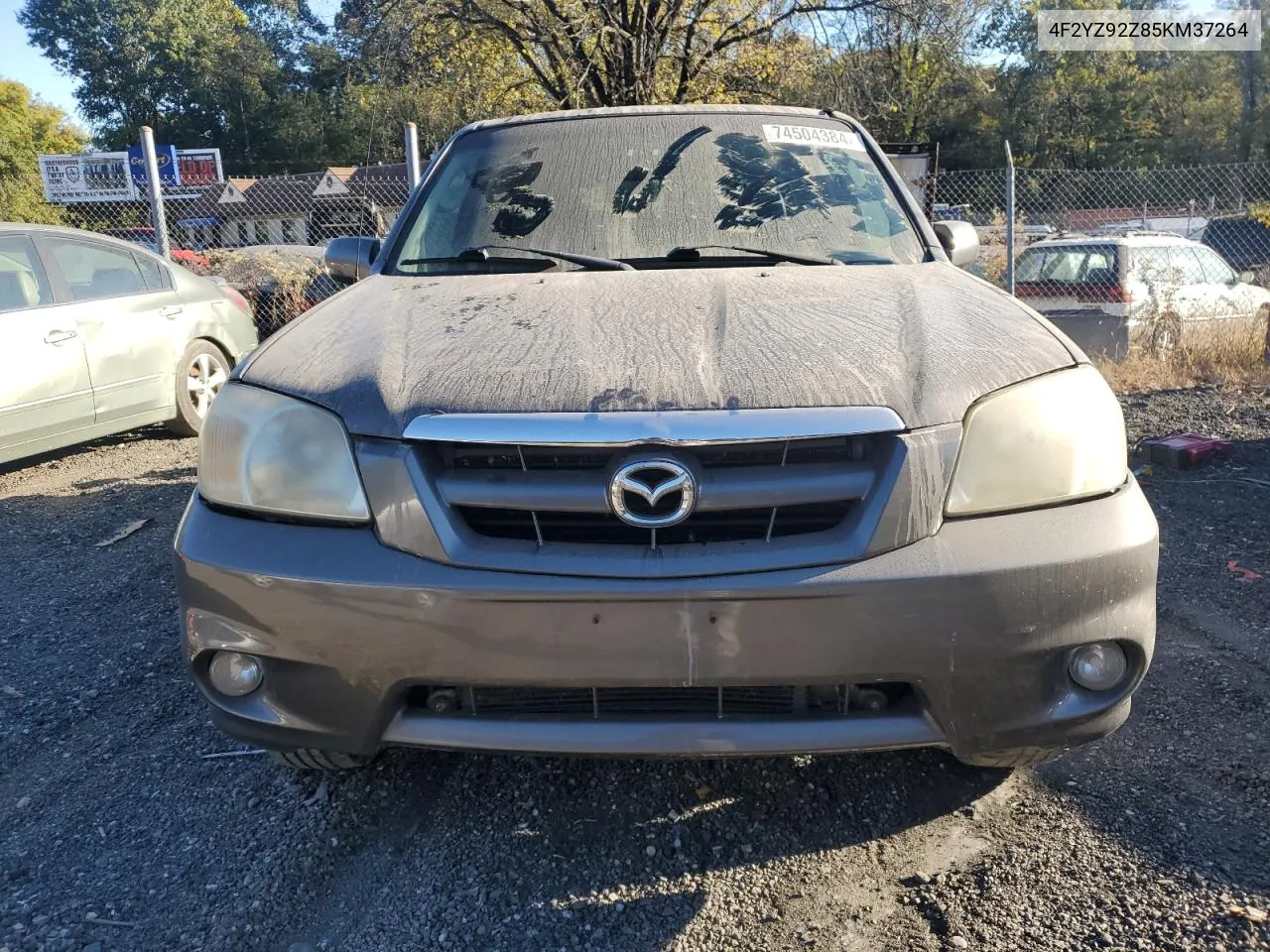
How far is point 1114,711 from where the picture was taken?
76.9 inches

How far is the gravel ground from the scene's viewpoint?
6.47ft

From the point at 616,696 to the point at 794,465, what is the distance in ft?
1.95

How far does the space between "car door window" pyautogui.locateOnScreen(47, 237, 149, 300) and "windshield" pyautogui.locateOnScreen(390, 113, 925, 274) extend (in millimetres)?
3924

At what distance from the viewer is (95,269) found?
6.30 meters

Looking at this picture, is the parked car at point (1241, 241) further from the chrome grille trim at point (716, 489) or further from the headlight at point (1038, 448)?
the chrome grille trim at point (716, 489)

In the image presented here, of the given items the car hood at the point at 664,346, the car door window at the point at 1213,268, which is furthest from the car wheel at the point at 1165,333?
the car hood at the point at 664,346

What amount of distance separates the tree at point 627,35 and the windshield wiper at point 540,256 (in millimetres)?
7144

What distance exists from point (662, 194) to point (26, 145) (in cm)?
4264

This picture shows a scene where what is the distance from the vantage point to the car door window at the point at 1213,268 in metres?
10.6

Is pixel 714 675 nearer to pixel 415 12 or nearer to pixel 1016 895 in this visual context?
pixel 1016 895

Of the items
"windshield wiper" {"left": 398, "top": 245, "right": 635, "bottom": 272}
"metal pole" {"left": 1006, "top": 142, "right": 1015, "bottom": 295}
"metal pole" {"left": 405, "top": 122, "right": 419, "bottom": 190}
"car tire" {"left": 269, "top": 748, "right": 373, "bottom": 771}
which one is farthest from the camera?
"metal pole" {"left": 1006, "top": 142, "right": 1015, "bottom": 295}

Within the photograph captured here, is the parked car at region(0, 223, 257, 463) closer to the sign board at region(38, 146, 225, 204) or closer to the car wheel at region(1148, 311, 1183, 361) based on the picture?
the sign board at region(38, 146, 225, 204)

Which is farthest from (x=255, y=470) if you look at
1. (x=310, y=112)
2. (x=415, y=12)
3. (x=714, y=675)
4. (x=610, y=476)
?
(x=310, y=112)

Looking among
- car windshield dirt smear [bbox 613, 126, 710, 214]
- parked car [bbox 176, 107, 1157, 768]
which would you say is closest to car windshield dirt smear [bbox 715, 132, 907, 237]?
car windshield dirt smear [bbox 613, 126, 710, 214]
